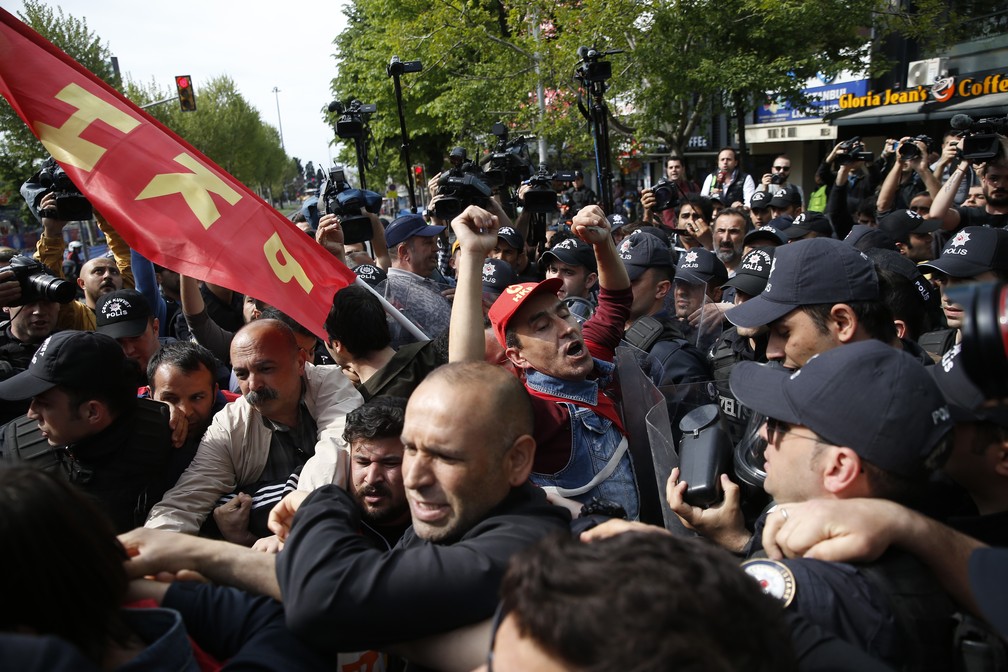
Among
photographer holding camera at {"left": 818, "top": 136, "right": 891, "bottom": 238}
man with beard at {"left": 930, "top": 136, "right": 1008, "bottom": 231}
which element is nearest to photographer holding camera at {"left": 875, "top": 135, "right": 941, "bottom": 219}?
photographer holding camera at {"left": 818, "top": 136, "right": 891, "bottom": 238}

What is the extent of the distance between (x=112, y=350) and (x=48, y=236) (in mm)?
3156

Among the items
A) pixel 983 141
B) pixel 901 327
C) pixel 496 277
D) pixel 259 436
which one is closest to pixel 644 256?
pixel 496 277

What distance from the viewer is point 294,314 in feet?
10.2

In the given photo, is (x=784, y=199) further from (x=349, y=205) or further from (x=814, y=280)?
(x=814, y=280)

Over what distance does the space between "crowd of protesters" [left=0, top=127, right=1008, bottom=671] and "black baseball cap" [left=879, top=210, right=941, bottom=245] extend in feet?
5.30

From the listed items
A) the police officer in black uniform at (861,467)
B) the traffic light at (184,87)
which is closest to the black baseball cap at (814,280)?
the police officer in black uniform at (861,467)

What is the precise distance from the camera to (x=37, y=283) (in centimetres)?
403

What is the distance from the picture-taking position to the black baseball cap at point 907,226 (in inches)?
208

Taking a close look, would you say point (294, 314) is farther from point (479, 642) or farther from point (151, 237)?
point (479, 642)

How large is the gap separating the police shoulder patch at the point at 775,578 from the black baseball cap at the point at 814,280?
1240 mm

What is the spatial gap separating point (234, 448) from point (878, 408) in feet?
7.48

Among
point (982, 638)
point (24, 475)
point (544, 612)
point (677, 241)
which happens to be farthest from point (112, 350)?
point (677, 241)

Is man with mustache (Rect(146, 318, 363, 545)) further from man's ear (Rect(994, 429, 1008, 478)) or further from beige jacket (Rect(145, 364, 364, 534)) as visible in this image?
man's ear (Rect(994, 429, 1008, 478))

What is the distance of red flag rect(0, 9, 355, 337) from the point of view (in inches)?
122
